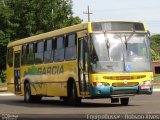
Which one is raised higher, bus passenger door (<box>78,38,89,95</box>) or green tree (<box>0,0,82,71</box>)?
green tree (<box>0,0,82,71</box>)

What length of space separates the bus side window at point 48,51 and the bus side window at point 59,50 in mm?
532

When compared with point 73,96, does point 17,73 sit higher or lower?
higher

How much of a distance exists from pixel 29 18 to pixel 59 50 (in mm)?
31513

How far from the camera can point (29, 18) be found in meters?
56.2

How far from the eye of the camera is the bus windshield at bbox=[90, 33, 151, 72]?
72.8ft

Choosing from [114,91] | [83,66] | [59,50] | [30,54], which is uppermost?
[30,54]

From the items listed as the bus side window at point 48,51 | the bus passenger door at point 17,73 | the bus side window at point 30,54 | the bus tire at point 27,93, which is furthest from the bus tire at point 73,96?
the bus passenger door at point 17,73

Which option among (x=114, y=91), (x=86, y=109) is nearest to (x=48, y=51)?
(x=114, y=91)

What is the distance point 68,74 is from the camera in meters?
24.1

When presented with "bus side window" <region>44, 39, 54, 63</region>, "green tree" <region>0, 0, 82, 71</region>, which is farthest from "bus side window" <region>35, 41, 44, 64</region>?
"green tree" <region>0, 0, 82, 71</region>

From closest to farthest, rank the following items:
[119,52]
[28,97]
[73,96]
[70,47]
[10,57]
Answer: [119,52]
[73,96]
[70,47]
[28,97]
[10,57]

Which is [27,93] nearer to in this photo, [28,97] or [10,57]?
[28,97]

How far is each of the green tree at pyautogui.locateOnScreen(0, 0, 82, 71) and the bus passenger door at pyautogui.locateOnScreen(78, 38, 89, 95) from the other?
3205 cm

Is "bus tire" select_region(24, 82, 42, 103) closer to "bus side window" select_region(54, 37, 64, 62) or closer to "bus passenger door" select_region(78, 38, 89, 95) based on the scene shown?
"bus side window" select_region(54, 37, 64, 62)
